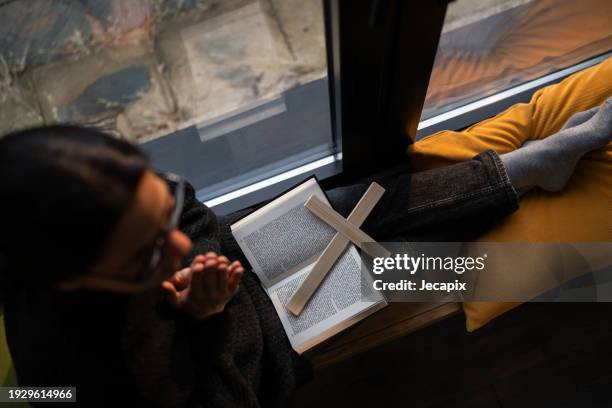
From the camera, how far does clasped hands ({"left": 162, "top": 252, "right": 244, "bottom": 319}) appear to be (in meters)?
0.69

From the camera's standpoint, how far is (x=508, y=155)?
0.97 metres

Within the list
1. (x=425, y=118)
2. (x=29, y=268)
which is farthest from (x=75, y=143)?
(x=425, y=118)

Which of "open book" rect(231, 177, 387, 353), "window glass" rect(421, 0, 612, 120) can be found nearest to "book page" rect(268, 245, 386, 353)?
"open book" rect(231, 177, 387, 353)

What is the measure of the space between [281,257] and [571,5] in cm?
88

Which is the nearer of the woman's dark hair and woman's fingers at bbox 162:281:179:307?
the woman's dark hair

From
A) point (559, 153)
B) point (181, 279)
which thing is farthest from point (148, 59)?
point (559, 153)

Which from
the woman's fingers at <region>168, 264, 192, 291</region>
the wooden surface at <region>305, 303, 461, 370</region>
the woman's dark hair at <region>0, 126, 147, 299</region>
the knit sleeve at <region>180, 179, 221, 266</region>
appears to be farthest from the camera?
the wooden surface at <region>305, 303, 461, 370</region>

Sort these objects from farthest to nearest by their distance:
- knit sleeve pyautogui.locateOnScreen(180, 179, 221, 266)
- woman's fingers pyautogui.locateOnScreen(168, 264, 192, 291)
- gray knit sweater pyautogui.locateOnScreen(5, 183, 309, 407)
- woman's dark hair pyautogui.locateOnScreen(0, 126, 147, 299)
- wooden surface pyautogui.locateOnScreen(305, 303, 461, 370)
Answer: wooden surface pyautogui.locateOnScreen(305, 303, 461, 370) → knit sleeve pyautogui.locateOnScreen(180, 179, 221, 266) → woman's fingers pyautogui.locateOnScreen(168, 264, 192, 291) → gray knit sweater pyautogui.locateOnScreen(5, 183, 309, 407) → woman's dark hair pyautogui.locateOnScreen(0, 126, 147, 299)

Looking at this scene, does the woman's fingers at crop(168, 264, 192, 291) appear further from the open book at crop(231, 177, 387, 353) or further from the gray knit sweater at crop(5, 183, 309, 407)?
the open book at crop(231, 177, 387, 353)

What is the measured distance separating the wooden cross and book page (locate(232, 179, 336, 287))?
15 millimetres

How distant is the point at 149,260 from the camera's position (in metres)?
0.53

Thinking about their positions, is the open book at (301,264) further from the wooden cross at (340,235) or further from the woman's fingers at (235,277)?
the woman's fingers at (235,277)

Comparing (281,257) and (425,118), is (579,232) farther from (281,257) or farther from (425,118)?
(281,257)

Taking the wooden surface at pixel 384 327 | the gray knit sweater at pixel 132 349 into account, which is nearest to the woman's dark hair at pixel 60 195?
the gray knit sweater at pixel 132 349
